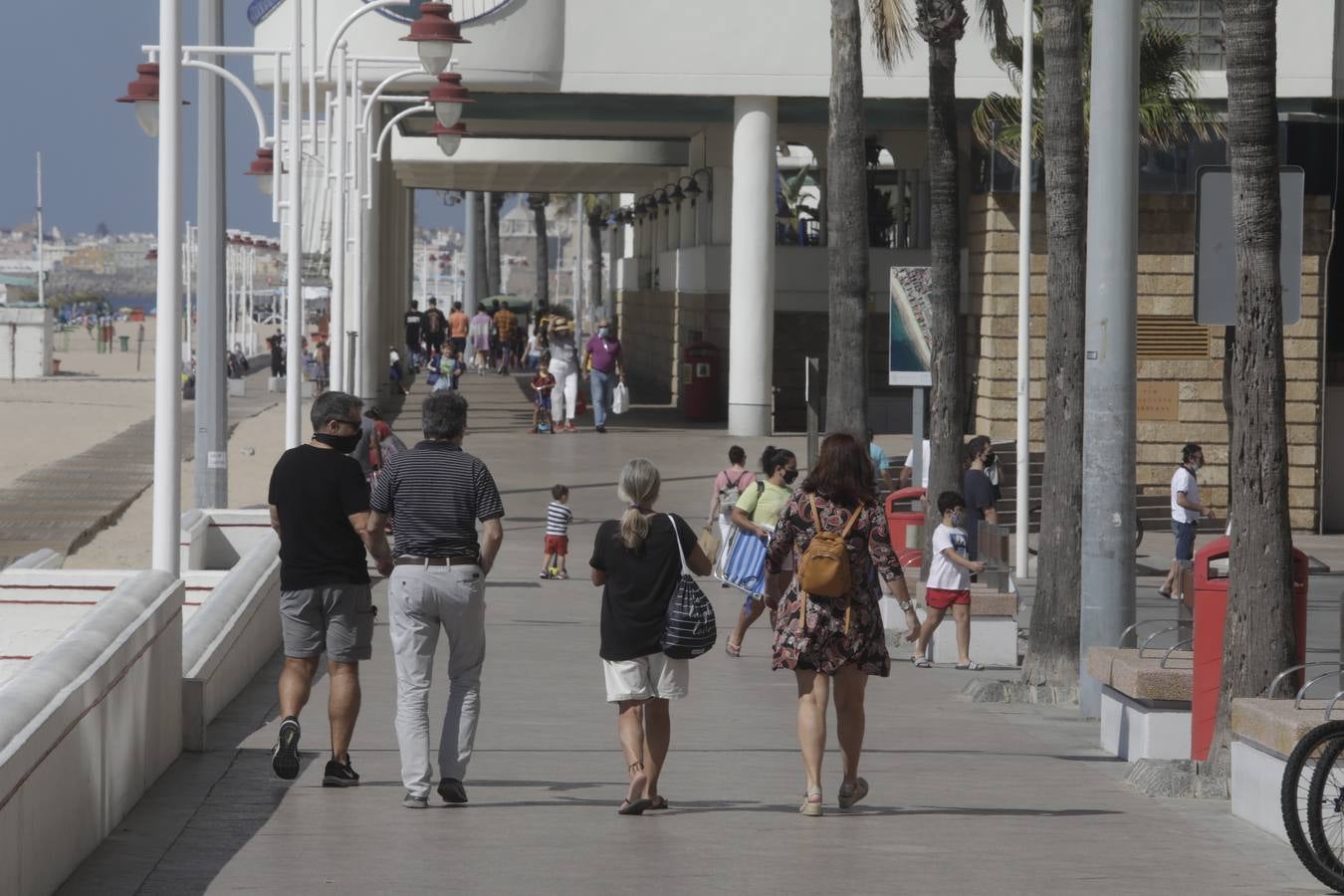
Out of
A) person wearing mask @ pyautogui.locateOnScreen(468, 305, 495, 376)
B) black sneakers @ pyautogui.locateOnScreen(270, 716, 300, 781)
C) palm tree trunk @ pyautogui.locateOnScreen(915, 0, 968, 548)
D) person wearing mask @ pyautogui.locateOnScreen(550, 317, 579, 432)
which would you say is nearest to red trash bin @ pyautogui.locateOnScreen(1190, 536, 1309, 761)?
black sneakers @ pyautogui.locateOnScreen(270, 716, 300, 781)

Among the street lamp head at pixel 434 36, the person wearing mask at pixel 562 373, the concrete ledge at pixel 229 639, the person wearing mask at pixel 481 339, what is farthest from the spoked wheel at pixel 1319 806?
the person wearing mask at pixel 481 339

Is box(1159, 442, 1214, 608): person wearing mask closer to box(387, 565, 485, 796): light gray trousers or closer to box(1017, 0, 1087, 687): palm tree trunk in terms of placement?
box(1017, 0, 1087, 687): palm tree trunk

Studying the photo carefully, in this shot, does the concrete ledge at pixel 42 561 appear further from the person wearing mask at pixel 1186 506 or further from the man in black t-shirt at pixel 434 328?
the man in black t-shirt at pixel 434 328

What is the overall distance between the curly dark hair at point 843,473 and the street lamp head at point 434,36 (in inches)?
450

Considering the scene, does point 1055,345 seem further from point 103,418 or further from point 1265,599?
point 103,418

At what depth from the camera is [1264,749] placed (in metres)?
9.09

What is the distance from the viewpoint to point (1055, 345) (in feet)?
50.2

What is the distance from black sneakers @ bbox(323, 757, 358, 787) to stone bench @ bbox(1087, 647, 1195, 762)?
13.7 ft

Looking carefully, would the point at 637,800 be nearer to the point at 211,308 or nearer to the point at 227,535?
the point at 227,535

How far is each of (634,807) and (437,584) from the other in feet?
3.97

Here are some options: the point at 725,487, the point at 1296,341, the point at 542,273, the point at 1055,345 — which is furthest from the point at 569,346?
the point at 542,273

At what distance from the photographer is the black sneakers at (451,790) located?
910 cm

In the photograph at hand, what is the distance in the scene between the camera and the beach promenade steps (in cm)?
2438

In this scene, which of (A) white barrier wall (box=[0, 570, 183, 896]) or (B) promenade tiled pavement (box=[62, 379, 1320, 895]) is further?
(B) promenade tiled pavement (box=[62, 379, 1320, 895])
